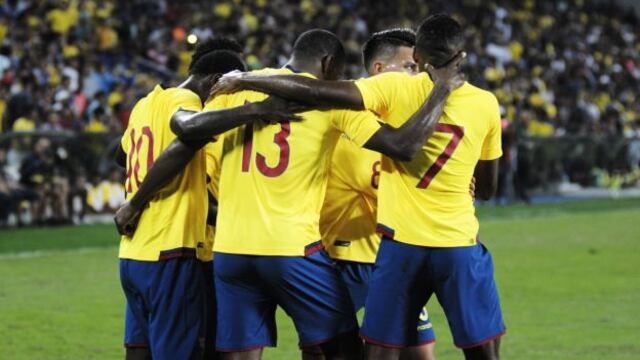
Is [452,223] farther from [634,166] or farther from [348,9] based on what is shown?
[348,9]

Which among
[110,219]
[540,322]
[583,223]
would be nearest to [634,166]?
[583,223]

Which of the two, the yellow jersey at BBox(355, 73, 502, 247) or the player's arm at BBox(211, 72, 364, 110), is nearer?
the player's arm at BBox(211, 72, 364, 110)

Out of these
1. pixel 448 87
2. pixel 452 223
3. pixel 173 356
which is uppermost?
pixel 448 87

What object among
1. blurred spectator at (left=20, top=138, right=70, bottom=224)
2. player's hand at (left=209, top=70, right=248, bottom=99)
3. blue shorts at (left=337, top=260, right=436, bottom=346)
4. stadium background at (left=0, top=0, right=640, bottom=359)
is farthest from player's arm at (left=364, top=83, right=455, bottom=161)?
blurred spectator at (left=20, top=138, right=70, bottom=224)

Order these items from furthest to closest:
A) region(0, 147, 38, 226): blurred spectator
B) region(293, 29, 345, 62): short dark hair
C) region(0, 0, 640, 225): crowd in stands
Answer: region(0, 0, 640, 225): crowd in stands → region(0, 147, 38, 226): blurred spectator → region(293, 29, 345, 62): short dark hair

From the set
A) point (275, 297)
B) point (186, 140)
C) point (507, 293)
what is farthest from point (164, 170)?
point (507, 293)

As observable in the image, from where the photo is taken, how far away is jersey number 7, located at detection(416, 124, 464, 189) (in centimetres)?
611

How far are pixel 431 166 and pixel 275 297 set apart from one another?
3.34 ft

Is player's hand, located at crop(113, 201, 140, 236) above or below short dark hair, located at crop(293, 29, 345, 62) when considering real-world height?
below

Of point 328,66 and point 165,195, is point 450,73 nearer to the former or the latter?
point 328,66

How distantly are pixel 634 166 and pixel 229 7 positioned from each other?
34.3 feet

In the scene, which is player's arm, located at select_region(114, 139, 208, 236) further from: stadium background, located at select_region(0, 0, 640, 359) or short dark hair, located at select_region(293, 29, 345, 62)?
stadium background, located at select_region(0, 0, 640, 359)

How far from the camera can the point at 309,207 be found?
6094mm

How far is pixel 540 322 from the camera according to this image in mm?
11102
